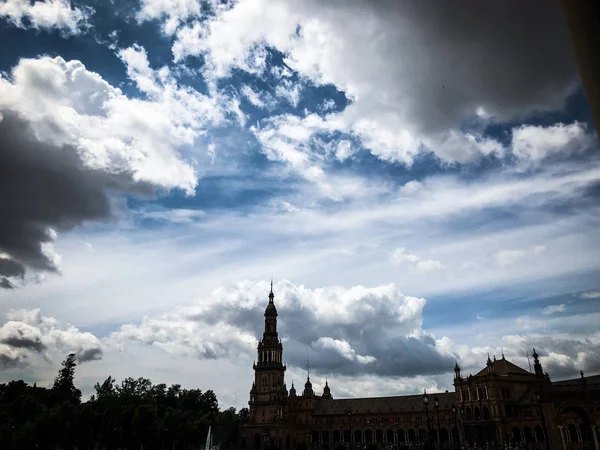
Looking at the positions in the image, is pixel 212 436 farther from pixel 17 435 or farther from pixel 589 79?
pixel 589 79

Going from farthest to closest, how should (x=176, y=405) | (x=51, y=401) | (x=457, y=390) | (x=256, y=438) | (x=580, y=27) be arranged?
1. (x=176, y=405)
2. (x=256, y=438)
3. (x=457, y=390)
4. (x=51, y=401)
5. (x=580, y=27)

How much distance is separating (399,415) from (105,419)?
68429mm

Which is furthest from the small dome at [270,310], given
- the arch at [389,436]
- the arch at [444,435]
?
the arch at [444,435]

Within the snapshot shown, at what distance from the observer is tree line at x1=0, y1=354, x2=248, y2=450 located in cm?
5762

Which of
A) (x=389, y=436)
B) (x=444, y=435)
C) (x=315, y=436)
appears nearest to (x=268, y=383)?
(x=315, y=436)

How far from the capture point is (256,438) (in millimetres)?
113812

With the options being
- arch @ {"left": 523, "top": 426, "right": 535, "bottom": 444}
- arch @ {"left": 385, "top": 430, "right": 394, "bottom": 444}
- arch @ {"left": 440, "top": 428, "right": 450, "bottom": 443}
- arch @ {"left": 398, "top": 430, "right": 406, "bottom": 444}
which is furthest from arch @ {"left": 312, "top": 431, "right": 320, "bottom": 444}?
arch @ {"left": 523, "top": 426, "right": 535, "bottom": 444}

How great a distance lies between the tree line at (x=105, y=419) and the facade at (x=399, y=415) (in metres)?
13.1

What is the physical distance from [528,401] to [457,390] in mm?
14079

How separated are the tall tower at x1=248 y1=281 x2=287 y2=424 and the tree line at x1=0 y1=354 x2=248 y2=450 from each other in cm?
1219

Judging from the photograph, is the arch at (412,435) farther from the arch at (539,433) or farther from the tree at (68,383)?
the tree at (68,383)

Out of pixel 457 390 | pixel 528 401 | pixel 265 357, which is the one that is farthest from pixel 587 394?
pixel 265 357

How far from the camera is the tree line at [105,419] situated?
57.6 m

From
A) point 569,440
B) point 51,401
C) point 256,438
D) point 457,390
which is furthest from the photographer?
point 256,438
